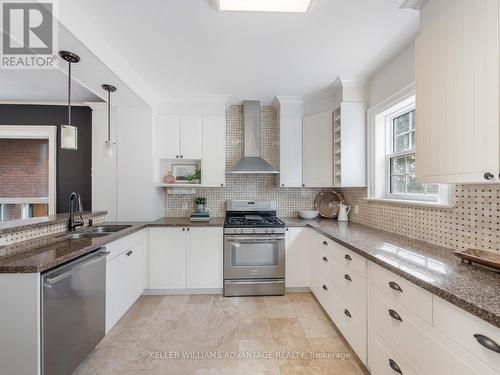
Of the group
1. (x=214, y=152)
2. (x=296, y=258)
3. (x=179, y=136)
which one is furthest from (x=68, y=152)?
(x=296, y=258)

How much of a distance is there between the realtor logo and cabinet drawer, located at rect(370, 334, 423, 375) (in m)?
2.86

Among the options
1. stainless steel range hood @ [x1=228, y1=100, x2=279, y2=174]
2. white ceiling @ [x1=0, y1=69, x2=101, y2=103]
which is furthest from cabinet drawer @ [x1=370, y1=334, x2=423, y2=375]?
white ceiling @ [x1=0, y1=69, x2=101, y2=103]

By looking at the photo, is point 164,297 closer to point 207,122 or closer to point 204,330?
point 204,330

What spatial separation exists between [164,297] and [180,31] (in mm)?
2819

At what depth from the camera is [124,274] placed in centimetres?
230

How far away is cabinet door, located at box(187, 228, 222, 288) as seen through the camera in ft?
9.41

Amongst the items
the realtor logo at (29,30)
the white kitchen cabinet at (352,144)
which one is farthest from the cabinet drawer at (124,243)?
the white kitchen cabinet at (352,144)

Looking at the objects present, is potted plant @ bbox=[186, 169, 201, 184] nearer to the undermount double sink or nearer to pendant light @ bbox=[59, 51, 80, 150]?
the undermount double sink

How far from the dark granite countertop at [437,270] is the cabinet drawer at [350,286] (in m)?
0.23

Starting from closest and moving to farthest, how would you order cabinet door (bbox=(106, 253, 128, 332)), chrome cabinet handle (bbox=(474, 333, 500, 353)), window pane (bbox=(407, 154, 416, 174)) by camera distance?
chrome cabinet handle (bbox=(474, 333, 500, 353)) → cabinet door (bbox=(106, 253, 128, 332)) → window pane (bbox=(407, 154, 416, 174))

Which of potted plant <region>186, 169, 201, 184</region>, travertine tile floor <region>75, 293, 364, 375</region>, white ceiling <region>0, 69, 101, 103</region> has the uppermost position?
white ceiling <region>0, 69, 101, 103</region>

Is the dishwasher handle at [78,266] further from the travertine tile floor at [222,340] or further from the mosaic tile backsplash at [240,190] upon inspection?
the mosaic tile backsplash at [240,190]

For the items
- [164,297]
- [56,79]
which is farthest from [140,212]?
[56,79]

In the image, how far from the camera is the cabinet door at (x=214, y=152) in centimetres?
321
